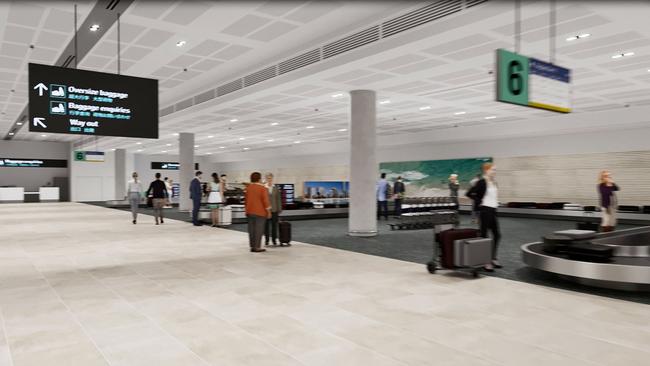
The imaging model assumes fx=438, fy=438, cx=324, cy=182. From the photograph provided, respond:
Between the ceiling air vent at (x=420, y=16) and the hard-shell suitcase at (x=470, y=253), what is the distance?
4117 mm

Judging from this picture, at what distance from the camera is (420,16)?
8.41 meters

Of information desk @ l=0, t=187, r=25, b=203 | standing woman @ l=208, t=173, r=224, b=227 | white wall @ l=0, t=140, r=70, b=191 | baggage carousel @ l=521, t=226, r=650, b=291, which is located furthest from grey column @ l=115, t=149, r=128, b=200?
baggage carousel @ l=521, t=226, r=650, b=291

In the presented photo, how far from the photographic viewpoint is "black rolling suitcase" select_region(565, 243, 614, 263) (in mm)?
6488

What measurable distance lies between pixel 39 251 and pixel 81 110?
3716mm

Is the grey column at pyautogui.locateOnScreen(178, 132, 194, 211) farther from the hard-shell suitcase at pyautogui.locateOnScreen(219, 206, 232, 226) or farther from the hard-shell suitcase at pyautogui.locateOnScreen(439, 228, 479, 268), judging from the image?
the hard-shell suitcase at pyautogui.locateOnScreen(439, 228, 479, 268)

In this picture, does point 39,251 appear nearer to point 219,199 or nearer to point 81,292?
point 81,292

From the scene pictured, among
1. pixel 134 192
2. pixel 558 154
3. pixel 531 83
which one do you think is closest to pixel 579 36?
pixel 531 83

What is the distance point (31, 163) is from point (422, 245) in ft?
127

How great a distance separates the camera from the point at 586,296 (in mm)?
5852

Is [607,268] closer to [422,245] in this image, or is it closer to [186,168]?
[422,245]

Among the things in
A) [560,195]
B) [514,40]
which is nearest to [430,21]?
[514,40]

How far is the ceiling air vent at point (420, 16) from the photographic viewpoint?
7934 mm

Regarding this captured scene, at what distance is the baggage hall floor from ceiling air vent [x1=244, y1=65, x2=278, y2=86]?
6.03m

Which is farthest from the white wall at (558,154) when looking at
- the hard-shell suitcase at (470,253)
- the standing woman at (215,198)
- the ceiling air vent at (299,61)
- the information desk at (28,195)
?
the information desk at (28,195)
